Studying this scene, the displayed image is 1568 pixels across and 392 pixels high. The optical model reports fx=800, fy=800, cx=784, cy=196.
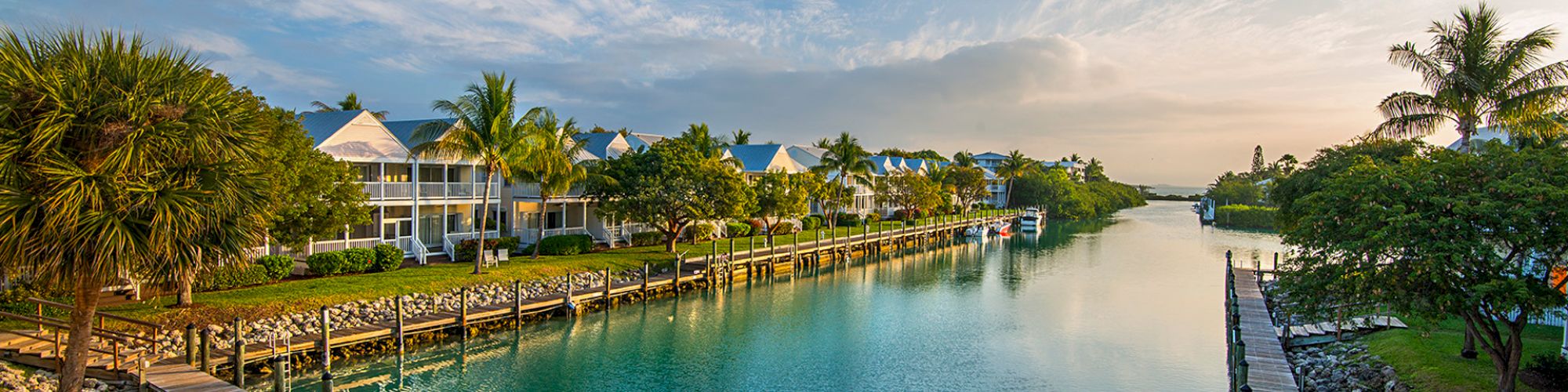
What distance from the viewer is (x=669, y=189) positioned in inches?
1383

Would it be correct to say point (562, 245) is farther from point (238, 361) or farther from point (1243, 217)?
point (1243, 217)

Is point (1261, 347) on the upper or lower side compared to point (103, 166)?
lower

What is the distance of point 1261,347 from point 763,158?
36376 millimetres

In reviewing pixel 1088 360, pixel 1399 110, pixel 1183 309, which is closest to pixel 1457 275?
pixel 1399 110

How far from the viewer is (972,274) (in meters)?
42.1

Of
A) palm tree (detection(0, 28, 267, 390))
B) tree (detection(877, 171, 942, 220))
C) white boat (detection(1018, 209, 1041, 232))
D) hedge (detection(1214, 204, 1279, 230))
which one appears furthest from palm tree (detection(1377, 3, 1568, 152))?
hedge (detection(1214, 204, 1279, 230))

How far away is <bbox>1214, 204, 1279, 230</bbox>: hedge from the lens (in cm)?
7925

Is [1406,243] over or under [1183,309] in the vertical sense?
over

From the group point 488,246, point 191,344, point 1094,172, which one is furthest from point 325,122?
point 1094,172

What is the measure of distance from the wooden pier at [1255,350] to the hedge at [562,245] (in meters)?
24.6

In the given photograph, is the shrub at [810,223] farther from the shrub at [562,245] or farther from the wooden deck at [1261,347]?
the wooden deck at [1261,347]

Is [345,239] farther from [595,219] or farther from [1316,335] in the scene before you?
[1316,335]

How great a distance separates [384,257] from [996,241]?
4793cm

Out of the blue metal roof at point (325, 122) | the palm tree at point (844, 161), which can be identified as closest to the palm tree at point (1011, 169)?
the palm tree at point (844, 161)
